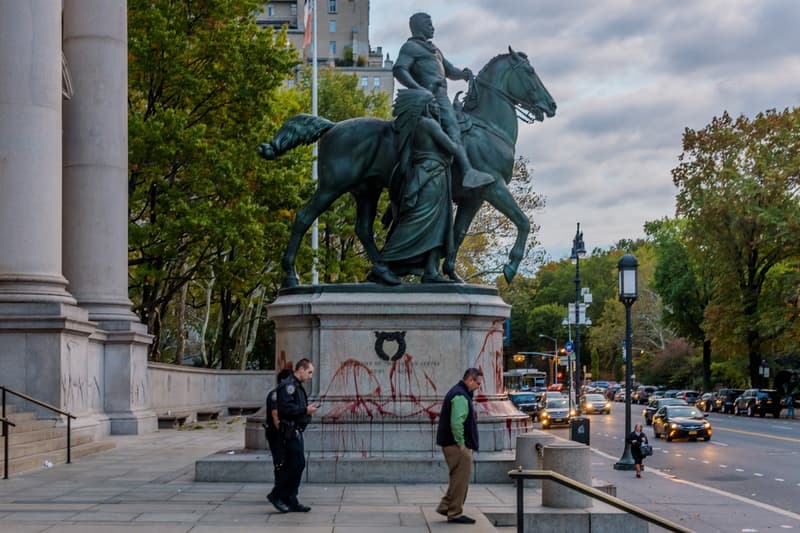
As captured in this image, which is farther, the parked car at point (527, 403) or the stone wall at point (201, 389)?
the parked car at point (527, 403)

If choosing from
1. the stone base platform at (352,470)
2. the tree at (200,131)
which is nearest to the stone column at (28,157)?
the stone base platform at (352,470)

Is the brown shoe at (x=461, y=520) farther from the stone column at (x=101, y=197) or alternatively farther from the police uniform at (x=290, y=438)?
the stone column at (x=101, y=197)

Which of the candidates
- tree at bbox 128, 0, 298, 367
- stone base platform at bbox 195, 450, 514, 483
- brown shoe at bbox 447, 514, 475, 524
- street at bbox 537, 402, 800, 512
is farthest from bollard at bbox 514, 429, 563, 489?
tree at bbox 128, 0, 298, 367

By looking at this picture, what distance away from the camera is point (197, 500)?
14125 mm

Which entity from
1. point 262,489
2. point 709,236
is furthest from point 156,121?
point 709,236

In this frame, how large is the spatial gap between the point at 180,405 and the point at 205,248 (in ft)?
16.8

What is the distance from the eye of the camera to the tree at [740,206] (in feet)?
219

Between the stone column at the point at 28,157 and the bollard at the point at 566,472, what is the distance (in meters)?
12.7

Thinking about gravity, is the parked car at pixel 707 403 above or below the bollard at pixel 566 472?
below

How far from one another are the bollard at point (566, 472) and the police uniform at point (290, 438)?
2.85 meters

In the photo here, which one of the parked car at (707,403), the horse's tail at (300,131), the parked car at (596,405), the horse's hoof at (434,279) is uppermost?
the horse's tail at (300,131)

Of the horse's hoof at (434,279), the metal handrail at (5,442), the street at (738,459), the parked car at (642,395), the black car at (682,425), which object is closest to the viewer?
the metal handrail at (5,442)

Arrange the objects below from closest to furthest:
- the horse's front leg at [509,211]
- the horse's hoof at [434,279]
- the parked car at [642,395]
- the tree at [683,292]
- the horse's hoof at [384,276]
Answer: the horse's hoof at [384,276] < the horse's hoof at [434,279] < the horse's front leg at [509,211] < the tree at [683,292] < the parked car at [642,395]

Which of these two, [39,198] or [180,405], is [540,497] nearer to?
[39,198]
